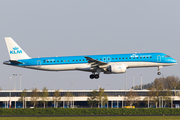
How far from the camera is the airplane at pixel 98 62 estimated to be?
63.3m

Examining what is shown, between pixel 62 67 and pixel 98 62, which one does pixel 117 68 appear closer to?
pixel 98 62

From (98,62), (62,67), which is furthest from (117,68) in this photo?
(62,67)

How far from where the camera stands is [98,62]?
62938mm

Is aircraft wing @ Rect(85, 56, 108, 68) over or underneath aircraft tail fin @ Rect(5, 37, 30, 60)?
underneath

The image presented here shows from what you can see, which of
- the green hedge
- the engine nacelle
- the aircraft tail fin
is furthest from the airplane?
the green hedge

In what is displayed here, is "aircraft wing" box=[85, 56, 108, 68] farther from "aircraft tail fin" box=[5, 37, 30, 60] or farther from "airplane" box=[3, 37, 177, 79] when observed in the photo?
"aircraft tail fin" box=[5, 37, 30, 60]

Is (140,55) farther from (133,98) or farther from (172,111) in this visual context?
(133,98)

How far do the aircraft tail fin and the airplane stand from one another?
1013 millimetres

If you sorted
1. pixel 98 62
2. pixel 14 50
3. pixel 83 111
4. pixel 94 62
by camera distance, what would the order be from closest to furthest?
pixel 98 62
pixel 94 62
pixel 83 111
pixel 14 50

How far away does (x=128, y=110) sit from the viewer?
69.0 m

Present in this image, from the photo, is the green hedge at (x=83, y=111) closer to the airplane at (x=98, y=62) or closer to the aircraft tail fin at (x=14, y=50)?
the airplane at (x=98, y=62)

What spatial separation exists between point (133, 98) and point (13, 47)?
6602 centimetres

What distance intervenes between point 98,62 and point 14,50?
20.0m

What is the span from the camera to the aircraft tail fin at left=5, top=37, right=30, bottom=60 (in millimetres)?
69000
